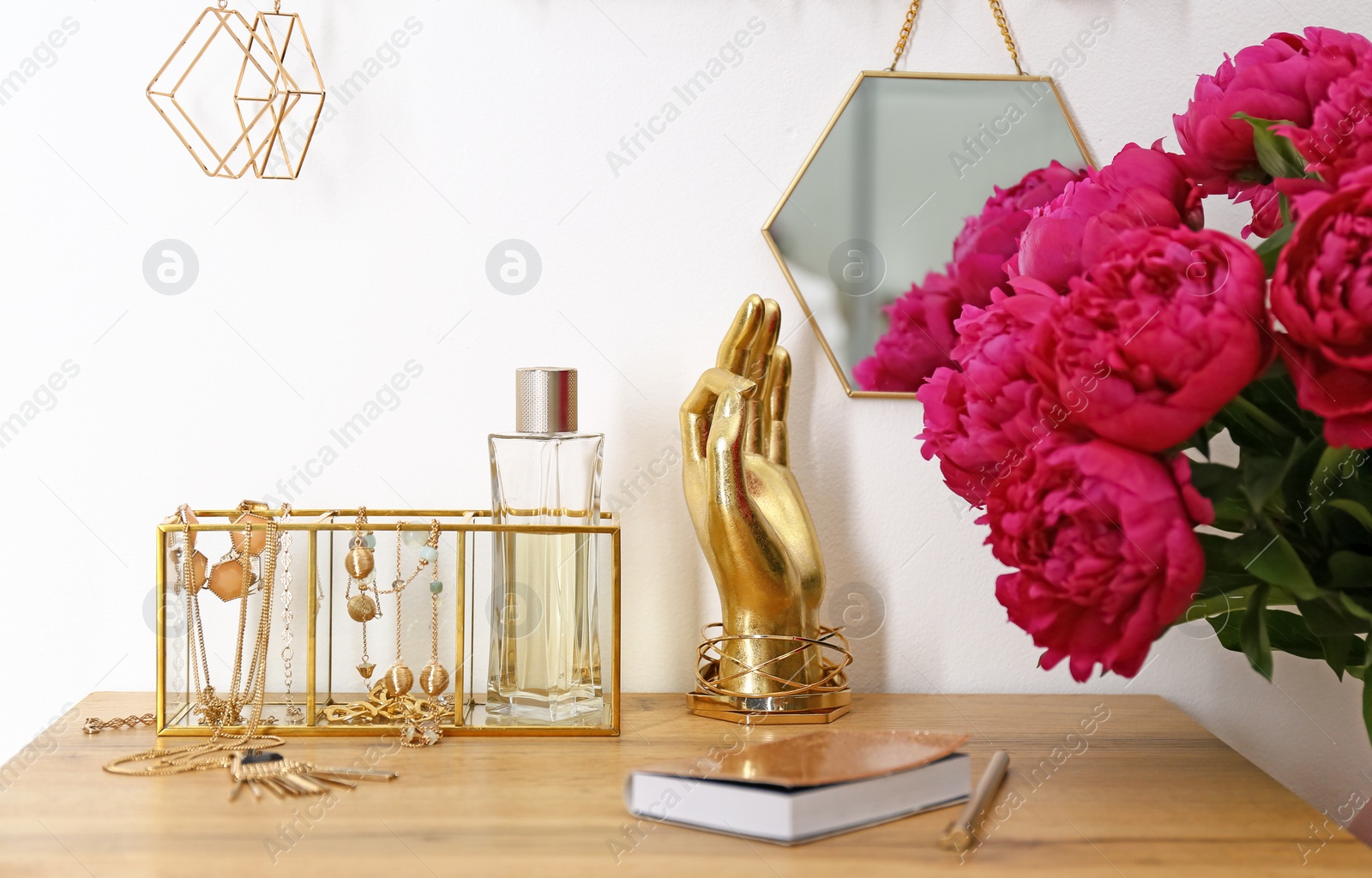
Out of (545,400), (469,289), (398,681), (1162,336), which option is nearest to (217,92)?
(469,289)

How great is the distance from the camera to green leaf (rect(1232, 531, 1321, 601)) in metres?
0.55

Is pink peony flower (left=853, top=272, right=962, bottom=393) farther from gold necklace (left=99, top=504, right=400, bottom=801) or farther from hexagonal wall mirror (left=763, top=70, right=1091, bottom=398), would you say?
gold necklace (left=99, top=504, right=400, bottom=801)

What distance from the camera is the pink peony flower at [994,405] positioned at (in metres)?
0.55

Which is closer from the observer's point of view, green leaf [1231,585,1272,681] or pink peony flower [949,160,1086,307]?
green leaf [1231,585,1272,681]

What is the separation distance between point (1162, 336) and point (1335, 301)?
7cm

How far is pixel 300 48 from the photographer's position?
0.85 metres

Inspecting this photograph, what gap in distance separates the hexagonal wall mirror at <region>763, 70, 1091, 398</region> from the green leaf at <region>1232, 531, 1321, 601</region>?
370 millimetres

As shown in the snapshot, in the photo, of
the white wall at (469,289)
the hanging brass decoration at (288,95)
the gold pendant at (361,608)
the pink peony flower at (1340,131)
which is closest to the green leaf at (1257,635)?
the pink peony flower at (1340,131)

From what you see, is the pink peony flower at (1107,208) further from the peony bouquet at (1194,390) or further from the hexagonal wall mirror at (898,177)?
the hexagonal wall mirror at (898,177)

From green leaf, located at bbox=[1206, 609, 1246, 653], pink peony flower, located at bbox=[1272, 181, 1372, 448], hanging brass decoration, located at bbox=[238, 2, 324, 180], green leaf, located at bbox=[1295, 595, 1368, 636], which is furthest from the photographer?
hanging brass decoration, located at bbox=[238, 2, 324, 180]

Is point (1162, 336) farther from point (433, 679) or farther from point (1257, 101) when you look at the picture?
point (433, 679)

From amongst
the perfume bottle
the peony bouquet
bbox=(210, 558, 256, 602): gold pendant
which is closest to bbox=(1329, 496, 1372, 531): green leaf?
the peony bouquet

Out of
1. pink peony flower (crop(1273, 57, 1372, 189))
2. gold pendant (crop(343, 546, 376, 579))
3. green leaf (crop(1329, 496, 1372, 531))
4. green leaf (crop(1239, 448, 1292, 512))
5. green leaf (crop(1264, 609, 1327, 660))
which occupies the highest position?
pink peony flower (crop(1273, 57, 1372, 189))

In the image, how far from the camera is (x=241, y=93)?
85cm
